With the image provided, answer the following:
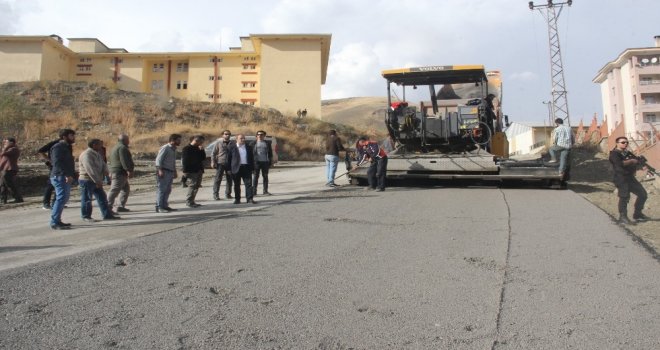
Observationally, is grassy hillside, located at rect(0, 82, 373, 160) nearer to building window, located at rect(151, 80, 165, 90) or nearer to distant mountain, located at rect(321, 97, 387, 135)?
building window, located at rect(151, 80, 165, 90)

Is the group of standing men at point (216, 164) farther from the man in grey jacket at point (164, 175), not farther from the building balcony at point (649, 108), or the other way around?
the building balcony at point (649, 108)

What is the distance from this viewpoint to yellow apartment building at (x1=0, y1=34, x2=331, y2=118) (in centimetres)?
4606

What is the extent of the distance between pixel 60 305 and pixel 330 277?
2.14 meters

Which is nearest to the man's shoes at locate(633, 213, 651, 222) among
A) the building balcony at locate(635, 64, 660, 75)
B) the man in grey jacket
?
the man in grey jacket

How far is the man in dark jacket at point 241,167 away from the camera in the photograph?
32.3 ft

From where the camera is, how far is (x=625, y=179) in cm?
796

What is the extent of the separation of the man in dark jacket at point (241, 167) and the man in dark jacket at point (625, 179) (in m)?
6.50

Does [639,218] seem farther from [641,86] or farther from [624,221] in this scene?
[641,86]

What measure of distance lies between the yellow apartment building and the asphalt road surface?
3836cm

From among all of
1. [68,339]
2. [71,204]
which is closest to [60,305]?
[68,339]

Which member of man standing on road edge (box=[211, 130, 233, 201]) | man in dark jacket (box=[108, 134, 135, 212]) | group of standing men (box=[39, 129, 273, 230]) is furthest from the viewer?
man standing on road edge (box=[211, 130, 233, 201])

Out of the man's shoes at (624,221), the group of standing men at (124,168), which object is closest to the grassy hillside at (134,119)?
the group of standing men at (124,168)

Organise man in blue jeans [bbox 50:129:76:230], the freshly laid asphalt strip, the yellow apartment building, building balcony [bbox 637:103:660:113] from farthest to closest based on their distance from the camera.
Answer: building balcony [bbox 637:103:660:113]
the yellow apartment building
man in blue jeans [bbox 50:129:76:230]
the freshly laid asphalt strip

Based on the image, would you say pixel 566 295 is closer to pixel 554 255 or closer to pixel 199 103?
pixel 554 255
